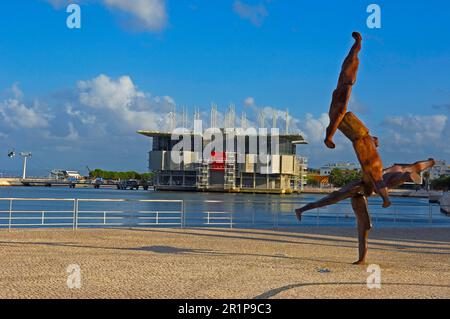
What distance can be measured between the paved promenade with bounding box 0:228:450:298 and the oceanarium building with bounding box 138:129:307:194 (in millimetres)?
97681

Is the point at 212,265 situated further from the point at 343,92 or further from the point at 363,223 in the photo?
the point at 343,92

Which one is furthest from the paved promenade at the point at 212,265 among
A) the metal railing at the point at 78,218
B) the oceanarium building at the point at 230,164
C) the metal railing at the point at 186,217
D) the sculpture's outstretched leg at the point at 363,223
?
the oceanarium building at the point at 230,164

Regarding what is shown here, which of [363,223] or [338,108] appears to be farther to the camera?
[363,223]

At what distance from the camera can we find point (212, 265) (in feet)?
34.9

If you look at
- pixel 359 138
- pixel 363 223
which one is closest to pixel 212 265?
pixel 363 223

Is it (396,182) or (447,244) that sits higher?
(396,182)

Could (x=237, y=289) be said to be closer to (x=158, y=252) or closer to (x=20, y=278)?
(x=20, y=278)

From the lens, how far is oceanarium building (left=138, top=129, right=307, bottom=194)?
4542 inches

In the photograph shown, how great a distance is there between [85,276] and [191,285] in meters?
1.75

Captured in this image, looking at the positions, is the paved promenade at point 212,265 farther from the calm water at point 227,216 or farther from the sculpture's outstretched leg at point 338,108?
the sculpture's outstretched leg at point 338,108

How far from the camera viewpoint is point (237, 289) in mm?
8125

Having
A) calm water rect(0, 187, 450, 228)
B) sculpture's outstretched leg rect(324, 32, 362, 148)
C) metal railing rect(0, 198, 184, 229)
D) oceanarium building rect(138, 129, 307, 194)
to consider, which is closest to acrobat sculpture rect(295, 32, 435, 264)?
sculpture's outstretched leg rect(324, 32, 362, 148)

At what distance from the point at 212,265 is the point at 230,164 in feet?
343

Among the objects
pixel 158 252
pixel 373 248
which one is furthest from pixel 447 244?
pixel 158 252
